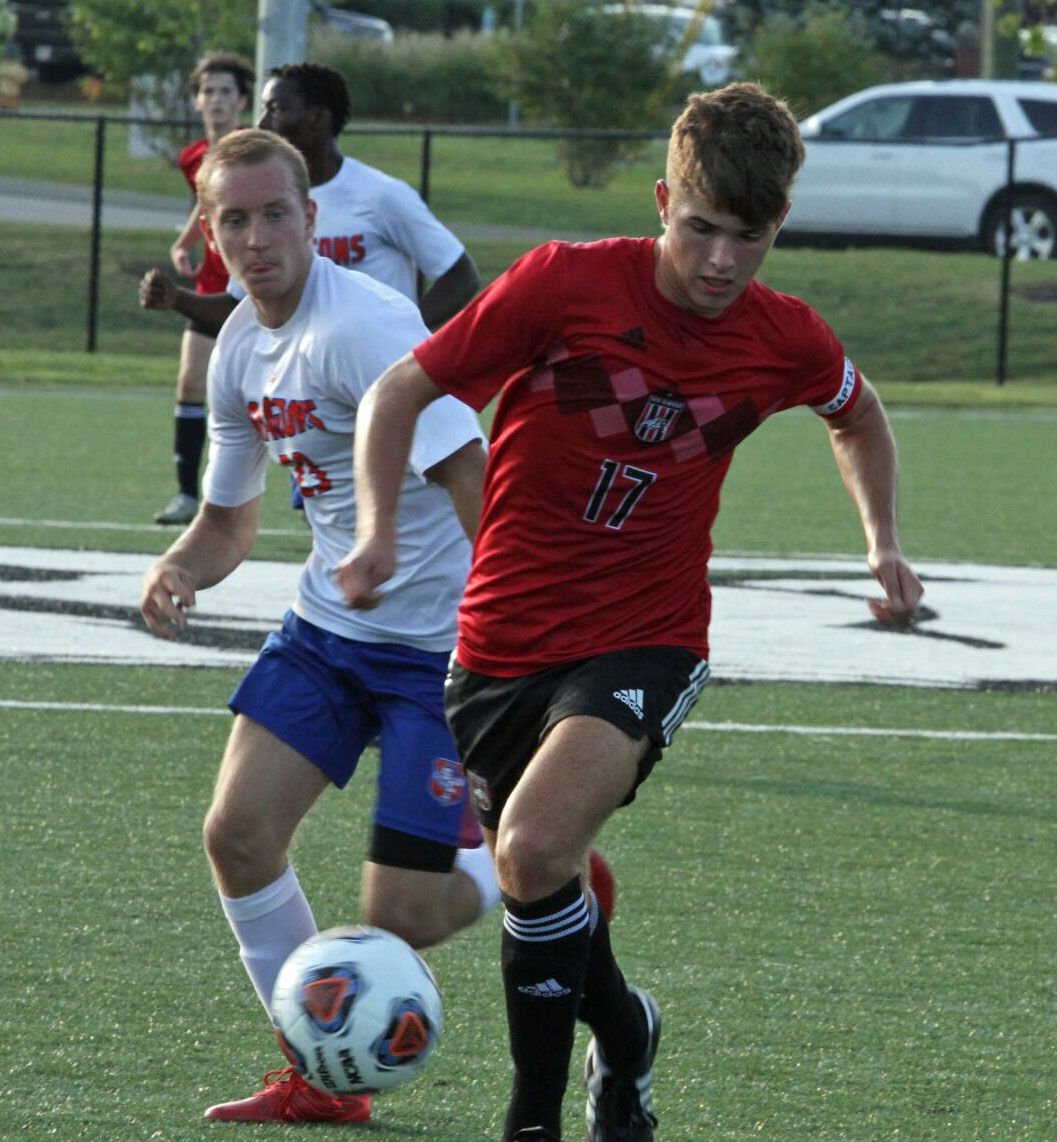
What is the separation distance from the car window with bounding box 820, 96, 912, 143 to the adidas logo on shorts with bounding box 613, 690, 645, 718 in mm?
22755

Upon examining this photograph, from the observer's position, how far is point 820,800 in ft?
21.7

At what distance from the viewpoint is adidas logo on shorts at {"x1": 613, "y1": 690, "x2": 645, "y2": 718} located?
3.90 metres

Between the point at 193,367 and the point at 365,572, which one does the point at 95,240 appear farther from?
the point at 365,572

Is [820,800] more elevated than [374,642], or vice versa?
[374,642]

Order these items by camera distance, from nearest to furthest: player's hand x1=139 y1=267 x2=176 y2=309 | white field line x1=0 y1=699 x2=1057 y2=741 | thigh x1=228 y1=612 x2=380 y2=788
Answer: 1. thigh x1=228 y1=612 x2=380 y2=788
2. white field line x1=0 y1=699 x2=1057 y2=741
3. player's hand x1=139 y1=267 x2=176 y2=309

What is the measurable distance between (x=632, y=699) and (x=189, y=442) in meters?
7.84

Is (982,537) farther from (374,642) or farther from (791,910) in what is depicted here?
(374,642)

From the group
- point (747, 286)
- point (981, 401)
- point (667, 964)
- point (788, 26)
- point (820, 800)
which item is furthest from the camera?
point (788, 26)

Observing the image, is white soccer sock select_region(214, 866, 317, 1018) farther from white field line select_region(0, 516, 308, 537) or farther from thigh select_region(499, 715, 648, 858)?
white field line select_region(0, 516, 308, 537)

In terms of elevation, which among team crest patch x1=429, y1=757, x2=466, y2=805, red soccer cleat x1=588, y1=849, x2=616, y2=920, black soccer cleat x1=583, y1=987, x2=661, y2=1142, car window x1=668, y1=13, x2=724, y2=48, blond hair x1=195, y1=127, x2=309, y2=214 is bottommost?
black soccer cleat x1=583, y1=987, x2=661, y2=1142

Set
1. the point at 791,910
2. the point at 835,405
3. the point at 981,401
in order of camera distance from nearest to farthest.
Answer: the point at 835,405 → the point at 791,910 → the point at 981,401

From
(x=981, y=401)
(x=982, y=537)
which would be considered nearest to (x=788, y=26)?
(x=981, y=401)

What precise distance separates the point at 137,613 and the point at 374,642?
500cm

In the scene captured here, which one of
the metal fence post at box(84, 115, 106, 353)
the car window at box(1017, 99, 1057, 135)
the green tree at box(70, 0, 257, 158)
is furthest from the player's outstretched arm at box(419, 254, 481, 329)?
the green tree at box(70, 0, 257, 158)
